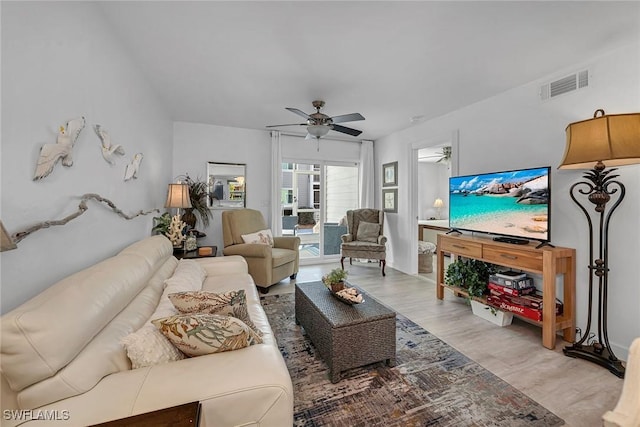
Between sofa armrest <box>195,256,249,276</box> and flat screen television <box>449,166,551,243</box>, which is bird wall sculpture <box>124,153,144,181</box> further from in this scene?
flat screen television <box>449,166,551,243</box>

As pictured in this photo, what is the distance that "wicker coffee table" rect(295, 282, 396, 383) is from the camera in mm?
1813

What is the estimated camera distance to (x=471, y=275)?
9.82ft

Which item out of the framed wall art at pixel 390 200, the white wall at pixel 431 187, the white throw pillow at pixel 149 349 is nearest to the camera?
the white throw pillow at pixel 149 349

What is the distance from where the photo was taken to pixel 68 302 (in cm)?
95

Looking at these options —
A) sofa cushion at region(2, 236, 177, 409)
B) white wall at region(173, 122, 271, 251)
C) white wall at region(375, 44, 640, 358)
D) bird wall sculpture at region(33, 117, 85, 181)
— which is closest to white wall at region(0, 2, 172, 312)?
bird wall sculpture at region(33, 117, 85, 181)

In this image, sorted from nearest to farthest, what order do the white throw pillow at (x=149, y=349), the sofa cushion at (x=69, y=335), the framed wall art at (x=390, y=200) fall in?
the sofa cushion at (x=69, y=335) → the white throw pillow at (x=149, y=349) → the framed wall art at (x=390, y=200)

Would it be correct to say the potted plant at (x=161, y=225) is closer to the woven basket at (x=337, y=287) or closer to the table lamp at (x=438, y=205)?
the woven basket at (x=337, y=287)

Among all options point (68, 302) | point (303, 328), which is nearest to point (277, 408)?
point (68, 302)

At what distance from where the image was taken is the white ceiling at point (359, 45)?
176cm

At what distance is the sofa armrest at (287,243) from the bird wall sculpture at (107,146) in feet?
8.20

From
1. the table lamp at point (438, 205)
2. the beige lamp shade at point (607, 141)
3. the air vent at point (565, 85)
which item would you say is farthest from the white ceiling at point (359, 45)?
the table lamp at point (438, 205)

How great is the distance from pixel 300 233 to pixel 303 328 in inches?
113

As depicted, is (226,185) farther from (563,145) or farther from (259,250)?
(563,145)

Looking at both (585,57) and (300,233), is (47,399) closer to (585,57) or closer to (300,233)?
(585,57)
